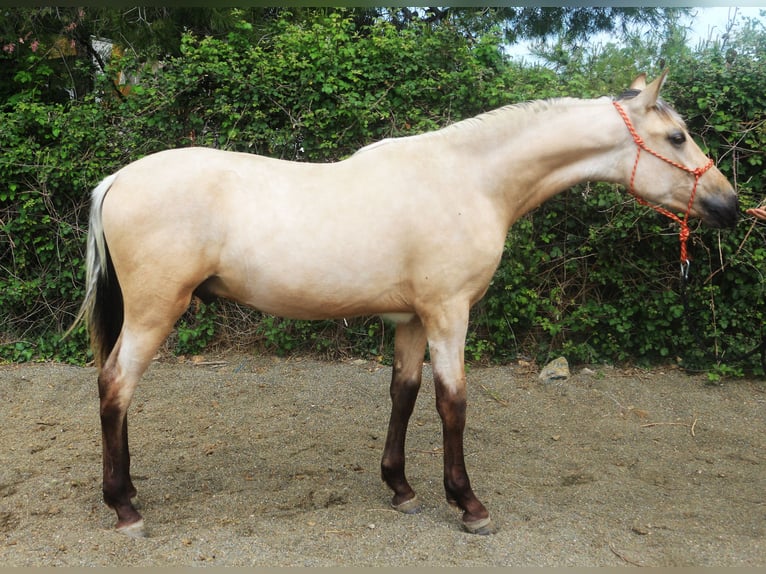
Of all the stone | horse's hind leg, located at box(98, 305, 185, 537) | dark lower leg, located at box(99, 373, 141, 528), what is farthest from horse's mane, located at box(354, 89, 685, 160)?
the stone

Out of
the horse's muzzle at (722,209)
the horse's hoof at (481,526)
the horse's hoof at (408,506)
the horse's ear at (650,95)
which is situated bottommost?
the horse's hoof at (408,506)

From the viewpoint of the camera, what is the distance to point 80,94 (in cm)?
664

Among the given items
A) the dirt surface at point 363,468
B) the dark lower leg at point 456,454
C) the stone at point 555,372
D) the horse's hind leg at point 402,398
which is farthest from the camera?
the stone at point 555,372

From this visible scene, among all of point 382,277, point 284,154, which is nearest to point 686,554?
point 382,277

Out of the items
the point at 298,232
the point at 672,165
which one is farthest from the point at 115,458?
the point at 672,165

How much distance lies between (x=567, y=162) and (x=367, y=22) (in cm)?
478

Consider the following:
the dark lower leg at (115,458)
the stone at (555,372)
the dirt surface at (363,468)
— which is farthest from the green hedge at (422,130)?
the dark lower leg at (115,458)

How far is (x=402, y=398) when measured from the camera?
10.7 ft

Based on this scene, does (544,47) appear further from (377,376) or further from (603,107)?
(377,376)

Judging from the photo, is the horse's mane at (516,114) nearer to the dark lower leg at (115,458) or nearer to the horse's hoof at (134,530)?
the dark lower leg at (115,458)

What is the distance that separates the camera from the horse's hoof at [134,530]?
2.84 m

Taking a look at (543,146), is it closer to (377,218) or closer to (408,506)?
(377,218)

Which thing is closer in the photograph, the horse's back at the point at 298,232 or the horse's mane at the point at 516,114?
the horse's back at the point at 298,232

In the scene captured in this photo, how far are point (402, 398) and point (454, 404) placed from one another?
420mm
